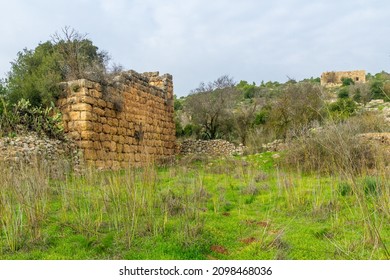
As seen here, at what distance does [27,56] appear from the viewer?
1245cm

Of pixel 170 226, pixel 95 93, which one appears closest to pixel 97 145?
pixel 95 93

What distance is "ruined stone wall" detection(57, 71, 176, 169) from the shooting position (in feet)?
34.3

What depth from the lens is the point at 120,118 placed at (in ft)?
39.9

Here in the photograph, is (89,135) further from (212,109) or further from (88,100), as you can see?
(212,109)

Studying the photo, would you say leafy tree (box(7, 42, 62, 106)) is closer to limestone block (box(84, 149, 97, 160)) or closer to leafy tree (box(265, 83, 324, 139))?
limestone block (box(84, 149, 97, 160))

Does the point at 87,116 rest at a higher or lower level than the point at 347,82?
lower

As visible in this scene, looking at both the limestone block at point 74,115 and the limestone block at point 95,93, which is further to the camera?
the limestone block at point 95,93

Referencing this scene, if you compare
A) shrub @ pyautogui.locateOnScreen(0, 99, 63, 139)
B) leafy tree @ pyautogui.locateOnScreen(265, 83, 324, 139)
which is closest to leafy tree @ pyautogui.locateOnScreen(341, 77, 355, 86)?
leafy tree @ pyautogui.locateOnScreen(265, 83, 324, 139)

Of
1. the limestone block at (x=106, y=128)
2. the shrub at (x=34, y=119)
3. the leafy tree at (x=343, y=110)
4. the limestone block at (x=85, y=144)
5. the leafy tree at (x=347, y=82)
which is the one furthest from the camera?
the leafy tree at (x=347, y=82)

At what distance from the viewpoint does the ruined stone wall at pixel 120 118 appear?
10453 millimetres

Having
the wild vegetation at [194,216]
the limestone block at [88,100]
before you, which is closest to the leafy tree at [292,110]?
the wild vegetation at [194,216]

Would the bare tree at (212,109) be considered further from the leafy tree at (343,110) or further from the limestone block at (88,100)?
the limestone block at (88,100)

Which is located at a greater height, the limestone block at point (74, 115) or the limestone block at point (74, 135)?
the limestone block at point (74, 115)

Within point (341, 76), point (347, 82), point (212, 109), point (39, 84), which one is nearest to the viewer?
point (39, 84)
